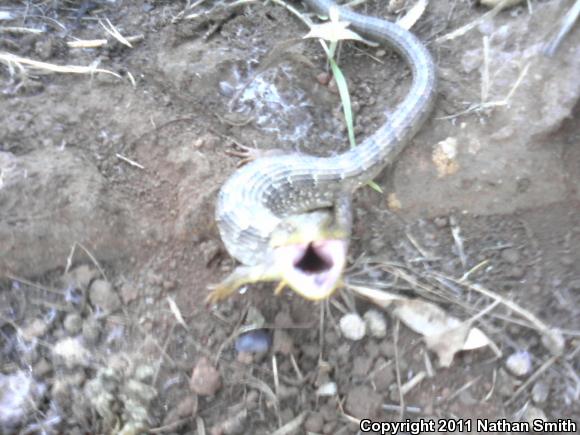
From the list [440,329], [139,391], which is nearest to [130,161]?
[139,391]

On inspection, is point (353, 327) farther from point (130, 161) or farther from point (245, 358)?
point (130, 161)

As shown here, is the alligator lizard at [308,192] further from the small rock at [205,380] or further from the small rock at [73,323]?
the small rock at [73,323]

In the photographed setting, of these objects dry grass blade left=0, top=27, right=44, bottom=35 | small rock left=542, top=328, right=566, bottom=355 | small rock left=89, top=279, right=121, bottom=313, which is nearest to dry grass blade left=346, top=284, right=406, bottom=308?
small rock left=542, top=328, right=566, bottom=355

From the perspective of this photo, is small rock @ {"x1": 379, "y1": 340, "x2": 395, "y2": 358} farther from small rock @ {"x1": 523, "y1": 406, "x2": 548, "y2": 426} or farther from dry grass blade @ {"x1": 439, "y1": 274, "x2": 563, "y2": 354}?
small rock @ {"x1": 523, "y1": 406, "x2": 548, "y2": 426}

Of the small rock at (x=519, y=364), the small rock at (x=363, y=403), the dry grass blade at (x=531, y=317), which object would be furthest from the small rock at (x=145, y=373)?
the small rock at (x=519, y=364)

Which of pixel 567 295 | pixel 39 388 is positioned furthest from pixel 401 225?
pixel 39 388
